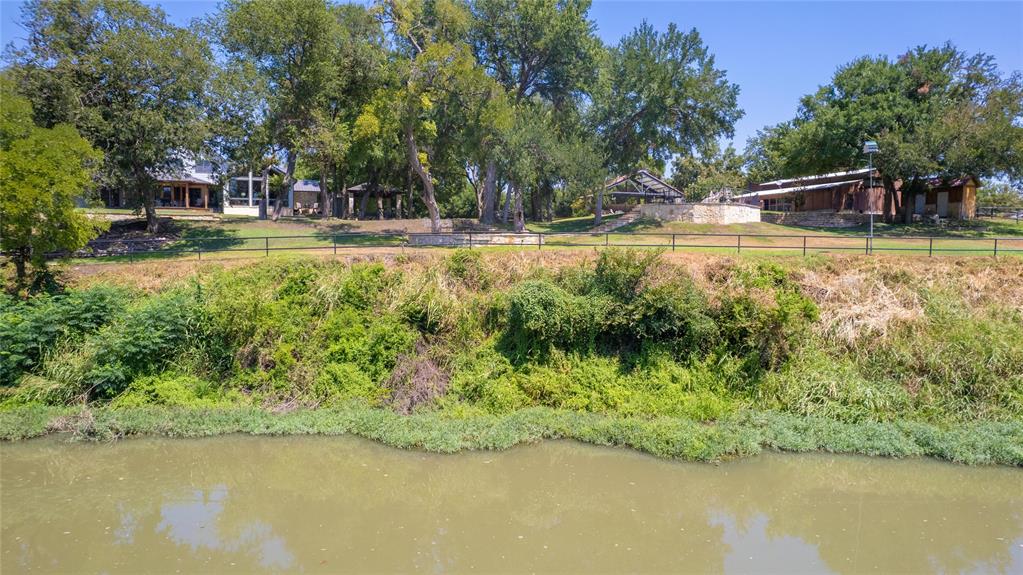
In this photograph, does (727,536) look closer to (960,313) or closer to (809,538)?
(809,538)

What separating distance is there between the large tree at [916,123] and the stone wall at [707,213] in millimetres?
4726

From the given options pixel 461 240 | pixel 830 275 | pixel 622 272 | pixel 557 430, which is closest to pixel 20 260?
pixel 461 240

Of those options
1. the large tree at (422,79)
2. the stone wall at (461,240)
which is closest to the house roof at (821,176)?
the stone wall at (461,240)

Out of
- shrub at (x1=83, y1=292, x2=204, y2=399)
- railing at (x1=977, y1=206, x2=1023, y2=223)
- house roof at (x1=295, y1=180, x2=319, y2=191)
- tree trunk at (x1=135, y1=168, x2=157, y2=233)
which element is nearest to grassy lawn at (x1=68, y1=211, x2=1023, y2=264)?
tree trunk at (x1=135, y1=168, x2=157, y2=233)

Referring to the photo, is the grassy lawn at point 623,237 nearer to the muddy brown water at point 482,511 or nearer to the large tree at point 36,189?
the large tree at point 36,189

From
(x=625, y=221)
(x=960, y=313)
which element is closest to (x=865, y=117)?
(x=625, y=221)

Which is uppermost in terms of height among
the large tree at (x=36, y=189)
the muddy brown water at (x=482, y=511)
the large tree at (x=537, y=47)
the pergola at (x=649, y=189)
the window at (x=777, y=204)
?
the large tree at (x=537, y=47)

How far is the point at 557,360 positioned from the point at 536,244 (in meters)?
9.09

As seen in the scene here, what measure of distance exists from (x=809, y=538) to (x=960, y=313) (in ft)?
34.3

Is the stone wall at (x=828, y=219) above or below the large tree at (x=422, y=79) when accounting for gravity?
below

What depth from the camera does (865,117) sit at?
37000 millimetres

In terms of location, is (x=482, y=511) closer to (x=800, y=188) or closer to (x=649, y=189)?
(x=649, y=189)

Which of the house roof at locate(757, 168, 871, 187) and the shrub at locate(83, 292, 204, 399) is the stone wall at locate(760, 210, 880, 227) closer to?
the house roof at locate(757, 168, 871, 187)

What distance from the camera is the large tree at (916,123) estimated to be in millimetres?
34062
